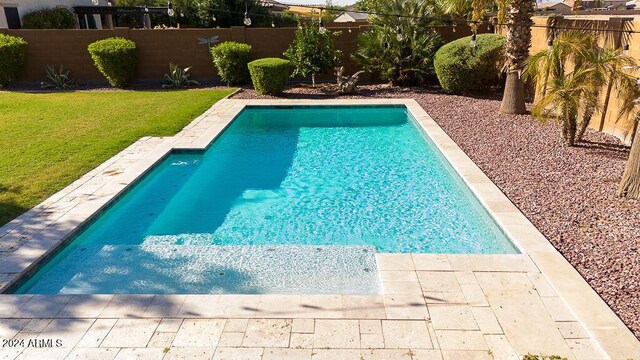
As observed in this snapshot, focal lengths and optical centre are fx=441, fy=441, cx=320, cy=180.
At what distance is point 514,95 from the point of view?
39.2 feet

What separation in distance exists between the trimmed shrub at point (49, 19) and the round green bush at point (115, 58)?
652 cm

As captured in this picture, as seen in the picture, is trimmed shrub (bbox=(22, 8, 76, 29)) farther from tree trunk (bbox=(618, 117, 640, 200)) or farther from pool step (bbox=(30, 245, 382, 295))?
tree trunk (bbox=(618, 117, 640, 200))

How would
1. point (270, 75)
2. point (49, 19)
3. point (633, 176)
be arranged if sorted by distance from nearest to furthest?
1. point (633, 176)
2. point (270, 75)
3. point (49, 19)

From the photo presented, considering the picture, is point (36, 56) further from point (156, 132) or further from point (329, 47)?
point (329, 47)

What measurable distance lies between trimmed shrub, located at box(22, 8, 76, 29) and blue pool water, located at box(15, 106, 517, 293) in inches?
630

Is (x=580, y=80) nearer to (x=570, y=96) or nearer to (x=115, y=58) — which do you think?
(x=570, y=96)

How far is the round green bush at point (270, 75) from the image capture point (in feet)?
49.7

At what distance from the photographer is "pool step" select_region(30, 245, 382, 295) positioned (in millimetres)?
5078

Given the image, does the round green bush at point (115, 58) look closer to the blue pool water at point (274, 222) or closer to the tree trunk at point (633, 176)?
the blue pool water at point (274, 222)

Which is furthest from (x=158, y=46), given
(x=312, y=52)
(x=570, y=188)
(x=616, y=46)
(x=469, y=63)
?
(x=570, y=188)

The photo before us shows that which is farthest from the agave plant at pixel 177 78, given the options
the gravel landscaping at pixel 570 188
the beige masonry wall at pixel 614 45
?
the beige masonry wall at pixel 614 45

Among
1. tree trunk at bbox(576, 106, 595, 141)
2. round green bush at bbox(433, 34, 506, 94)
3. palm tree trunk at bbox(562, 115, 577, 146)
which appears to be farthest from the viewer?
round green bush at bbox(433, 34, 506, 94)

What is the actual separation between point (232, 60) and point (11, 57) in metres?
8.41

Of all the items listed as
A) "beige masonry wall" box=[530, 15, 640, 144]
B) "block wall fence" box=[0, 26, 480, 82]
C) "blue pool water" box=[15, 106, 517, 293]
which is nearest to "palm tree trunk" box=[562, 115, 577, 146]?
"beige masonry wall" box=[530, 15, 640, 144]
